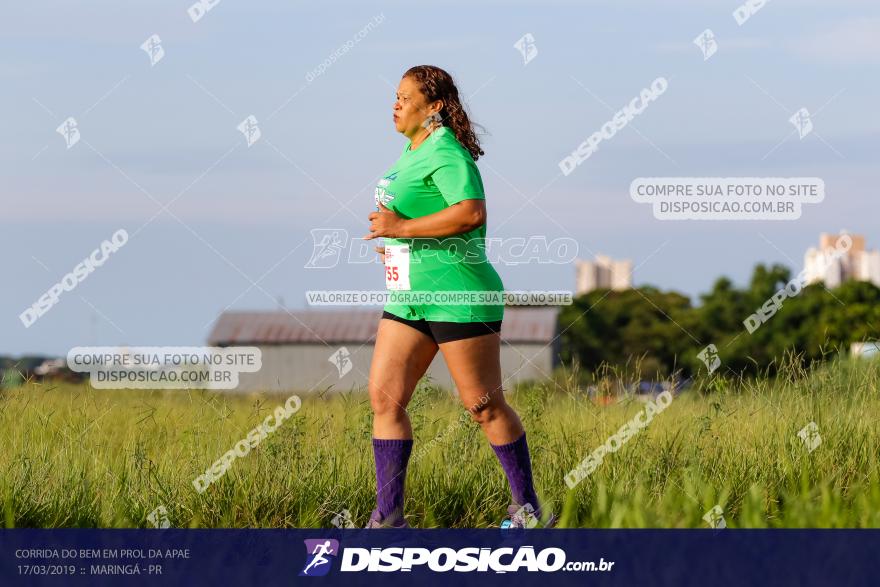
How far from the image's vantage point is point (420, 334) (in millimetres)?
5480

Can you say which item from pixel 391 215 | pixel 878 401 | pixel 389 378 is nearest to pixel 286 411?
pixel 389 378

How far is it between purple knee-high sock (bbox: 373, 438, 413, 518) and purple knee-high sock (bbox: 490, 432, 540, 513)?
1.55ft

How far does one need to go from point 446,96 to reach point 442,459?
2064 millimetres

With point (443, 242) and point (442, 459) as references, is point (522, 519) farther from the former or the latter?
point (443, 242)

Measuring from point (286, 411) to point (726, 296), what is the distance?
62929 millimetres

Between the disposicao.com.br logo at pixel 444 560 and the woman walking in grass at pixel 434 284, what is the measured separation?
0.33 meters

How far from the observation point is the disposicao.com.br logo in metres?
5.10

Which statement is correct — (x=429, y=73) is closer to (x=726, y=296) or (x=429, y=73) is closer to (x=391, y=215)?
(x=391, y=215)

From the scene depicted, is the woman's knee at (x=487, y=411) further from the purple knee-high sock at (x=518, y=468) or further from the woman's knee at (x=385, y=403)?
the woman's knee at (x=385, y=403)

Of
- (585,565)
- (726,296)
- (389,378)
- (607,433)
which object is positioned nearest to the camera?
(585,565)

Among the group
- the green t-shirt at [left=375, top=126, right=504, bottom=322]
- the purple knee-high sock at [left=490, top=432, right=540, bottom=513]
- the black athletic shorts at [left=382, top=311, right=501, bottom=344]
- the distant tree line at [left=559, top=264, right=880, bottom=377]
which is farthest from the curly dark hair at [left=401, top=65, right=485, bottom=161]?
the distant tree line at [left=559, top=264, right=880, bottom=377]

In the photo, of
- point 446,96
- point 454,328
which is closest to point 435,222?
point 454,328

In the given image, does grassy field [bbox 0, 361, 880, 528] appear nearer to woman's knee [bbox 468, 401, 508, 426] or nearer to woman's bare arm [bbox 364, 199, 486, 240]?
woman's knee [bbox 468, 401, 508, 426]

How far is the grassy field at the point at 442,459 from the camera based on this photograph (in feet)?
19.0
